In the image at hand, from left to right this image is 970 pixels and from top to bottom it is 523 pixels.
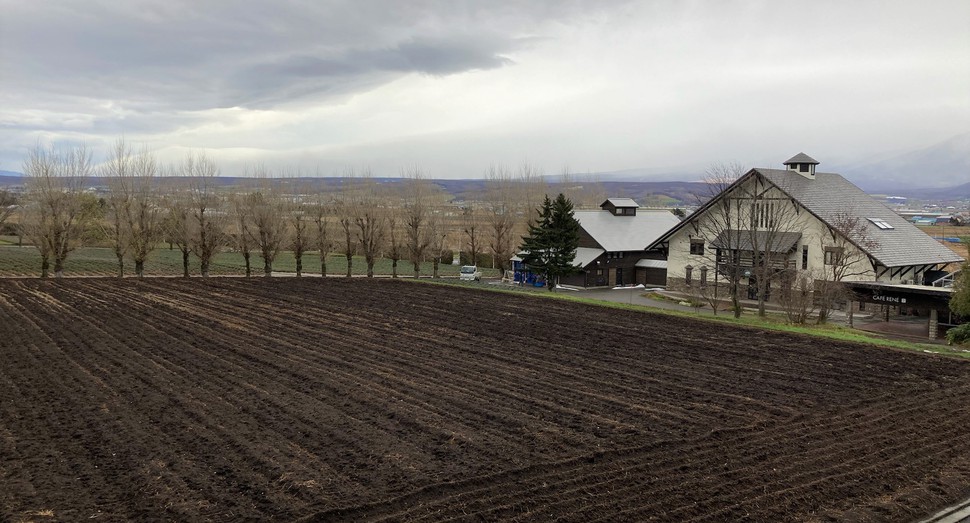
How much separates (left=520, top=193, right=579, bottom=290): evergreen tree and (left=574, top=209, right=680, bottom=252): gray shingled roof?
4.50 m

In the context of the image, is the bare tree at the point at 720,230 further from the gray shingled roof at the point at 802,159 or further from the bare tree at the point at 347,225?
the bare tree at the point at 347,225

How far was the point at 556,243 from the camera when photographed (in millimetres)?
36062

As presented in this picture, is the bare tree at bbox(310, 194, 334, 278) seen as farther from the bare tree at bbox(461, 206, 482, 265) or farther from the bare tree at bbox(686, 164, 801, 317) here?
the bare tree at bbox(686, 164, 801, 317)

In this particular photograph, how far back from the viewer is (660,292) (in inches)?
1398

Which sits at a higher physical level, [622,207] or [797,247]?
Answer: [622,207]

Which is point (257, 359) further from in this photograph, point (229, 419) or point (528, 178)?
point (528, 178)

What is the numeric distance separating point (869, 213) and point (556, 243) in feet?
50.6

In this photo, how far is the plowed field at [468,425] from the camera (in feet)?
25.0

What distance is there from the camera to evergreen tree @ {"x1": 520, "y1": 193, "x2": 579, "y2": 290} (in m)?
35.9

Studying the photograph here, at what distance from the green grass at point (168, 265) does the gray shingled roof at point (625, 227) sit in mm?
10038

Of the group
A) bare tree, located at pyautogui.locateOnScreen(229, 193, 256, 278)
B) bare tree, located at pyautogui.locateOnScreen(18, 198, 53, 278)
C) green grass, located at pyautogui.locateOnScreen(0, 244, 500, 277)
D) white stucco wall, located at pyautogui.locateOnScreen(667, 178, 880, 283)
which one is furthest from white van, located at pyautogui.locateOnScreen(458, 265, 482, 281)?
bare tree, located at pyautogui.locateOnScreen(18, 198, 53, 278)

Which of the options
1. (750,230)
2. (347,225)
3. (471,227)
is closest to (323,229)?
(347,225)

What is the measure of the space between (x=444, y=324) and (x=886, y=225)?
2216cm

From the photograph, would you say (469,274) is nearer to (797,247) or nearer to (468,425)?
(797,247)
